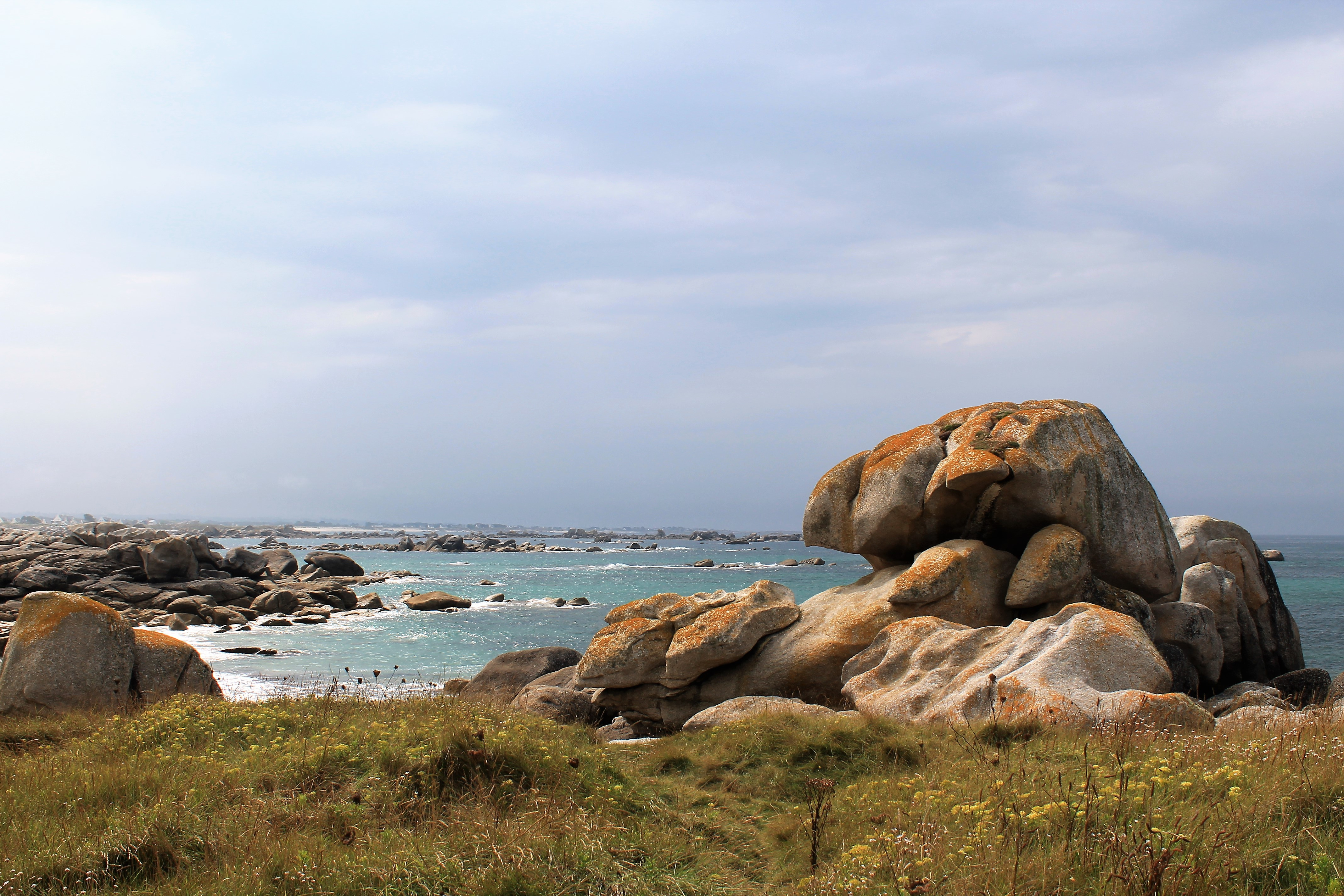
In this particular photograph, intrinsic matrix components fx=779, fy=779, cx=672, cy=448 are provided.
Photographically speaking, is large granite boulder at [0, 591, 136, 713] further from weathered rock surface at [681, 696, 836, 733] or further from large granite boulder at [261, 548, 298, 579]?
large granite boulder at [261, 548, 298, 579]

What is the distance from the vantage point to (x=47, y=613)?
587 inches

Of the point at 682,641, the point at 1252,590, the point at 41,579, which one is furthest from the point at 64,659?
the point at 41,579

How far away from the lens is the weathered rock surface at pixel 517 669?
23.2 m

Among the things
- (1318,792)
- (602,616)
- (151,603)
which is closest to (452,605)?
(602,616)

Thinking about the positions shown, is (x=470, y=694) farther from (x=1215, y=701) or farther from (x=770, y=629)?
(x=1215, y=701)

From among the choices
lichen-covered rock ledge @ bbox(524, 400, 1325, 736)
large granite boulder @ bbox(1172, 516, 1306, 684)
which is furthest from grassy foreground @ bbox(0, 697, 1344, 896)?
large granite boulder @ bbox(1172, 516, 1306, 684)

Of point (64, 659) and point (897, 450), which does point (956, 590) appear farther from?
point (64, 659)

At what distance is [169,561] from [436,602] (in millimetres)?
17121

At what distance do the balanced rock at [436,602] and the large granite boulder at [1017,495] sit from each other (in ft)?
137

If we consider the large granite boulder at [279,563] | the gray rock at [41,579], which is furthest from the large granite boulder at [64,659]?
the large granite boulder at [279,563]

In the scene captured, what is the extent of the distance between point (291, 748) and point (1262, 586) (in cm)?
2772

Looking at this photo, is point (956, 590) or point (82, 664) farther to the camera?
point (956, 590)

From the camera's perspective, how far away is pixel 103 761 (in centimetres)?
900

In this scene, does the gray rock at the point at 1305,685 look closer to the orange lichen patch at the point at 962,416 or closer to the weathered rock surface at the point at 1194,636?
the weathered rock surface at the point at 1194,636
